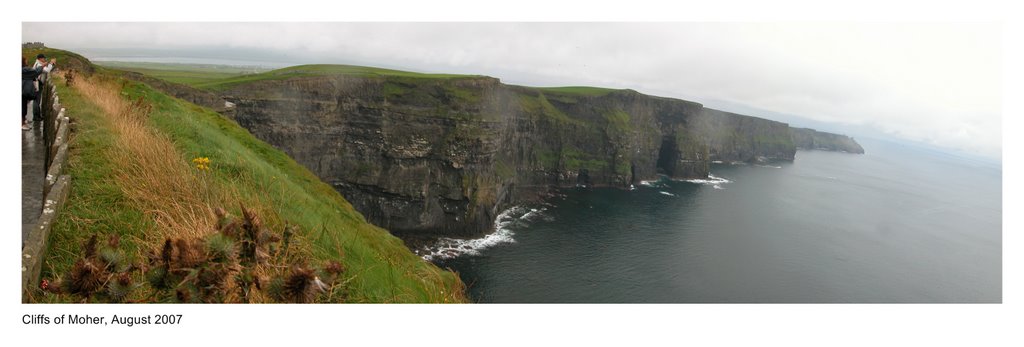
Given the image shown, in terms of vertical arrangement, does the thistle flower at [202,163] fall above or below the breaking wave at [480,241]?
above

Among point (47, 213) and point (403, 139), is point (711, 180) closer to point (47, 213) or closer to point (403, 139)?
point (403, 139)

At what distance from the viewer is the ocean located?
43.7 m

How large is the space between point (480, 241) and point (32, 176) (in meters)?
49.3

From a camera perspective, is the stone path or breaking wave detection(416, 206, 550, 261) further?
breaking wave detection(416, 206, 550, 261)

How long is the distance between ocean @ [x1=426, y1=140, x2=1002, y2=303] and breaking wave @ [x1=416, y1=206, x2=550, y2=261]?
0.29 m

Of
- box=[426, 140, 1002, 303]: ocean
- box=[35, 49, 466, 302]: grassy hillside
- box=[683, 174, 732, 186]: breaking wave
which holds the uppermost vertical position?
box=[35, 49, 466, 302]: grassy hillside

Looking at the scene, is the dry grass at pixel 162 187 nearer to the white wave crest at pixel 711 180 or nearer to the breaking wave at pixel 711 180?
the breaking wave at pixel 711 180

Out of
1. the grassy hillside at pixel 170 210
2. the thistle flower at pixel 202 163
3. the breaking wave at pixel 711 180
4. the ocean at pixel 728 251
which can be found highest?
the thistle flower at pixel 202 163

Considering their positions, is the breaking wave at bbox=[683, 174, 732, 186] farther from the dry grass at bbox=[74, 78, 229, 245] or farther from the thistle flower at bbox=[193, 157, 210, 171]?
the dry grass at bbox=[74, 78, 229, 245]

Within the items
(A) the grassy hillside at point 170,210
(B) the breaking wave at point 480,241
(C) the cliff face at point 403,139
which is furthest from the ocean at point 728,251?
(A) the grassy hillside at point 170,210

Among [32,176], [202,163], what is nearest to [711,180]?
[202,163]

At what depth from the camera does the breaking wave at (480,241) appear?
51.0m

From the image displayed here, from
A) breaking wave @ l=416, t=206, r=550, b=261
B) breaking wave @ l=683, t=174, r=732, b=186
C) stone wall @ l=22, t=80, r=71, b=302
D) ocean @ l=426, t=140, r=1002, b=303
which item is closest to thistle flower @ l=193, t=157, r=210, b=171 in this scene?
stone wall @ l=22, t=80, r=71, b=302

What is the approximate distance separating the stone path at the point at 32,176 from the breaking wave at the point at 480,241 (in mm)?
37654
